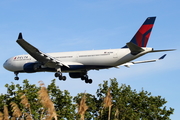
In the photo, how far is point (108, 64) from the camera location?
1833 inches

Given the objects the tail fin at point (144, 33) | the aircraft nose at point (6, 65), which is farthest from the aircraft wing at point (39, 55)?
the tail fin at point (144, 33)

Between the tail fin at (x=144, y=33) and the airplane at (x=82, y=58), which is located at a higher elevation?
the tail fin at (x=144, y=33)

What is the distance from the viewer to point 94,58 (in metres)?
47.0

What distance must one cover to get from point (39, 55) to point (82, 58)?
5255 millimetres

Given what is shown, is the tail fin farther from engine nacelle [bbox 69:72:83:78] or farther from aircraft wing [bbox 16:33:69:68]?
engine nacelle [bbox 69:72:83:78]

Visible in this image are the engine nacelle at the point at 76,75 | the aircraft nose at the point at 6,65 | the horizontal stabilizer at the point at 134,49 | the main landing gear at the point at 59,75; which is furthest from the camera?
the aircraft nose at the point at 6,65

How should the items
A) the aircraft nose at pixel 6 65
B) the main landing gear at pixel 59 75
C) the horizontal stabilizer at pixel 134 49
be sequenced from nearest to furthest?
the horizontal stabilizer at pixel 134 49
the main landing gear at pixel 59 75
the aircraft nose at pixel 6 65

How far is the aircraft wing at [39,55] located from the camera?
45.1 m

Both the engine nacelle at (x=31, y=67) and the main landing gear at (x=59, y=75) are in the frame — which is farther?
the engine nacelle at (x=31, y=67)

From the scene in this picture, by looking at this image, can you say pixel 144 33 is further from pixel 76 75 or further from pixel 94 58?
pixel 76 75

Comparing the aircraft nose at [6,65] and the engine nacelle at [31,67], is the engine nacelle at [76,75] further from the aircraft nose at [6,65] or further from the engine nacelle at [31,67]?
the aircraft nose at [6,65]

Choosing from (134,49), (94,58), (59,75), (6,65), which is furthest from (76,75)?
(134,49)

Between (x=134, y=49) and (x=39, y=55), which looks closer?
(x=134, y=49)

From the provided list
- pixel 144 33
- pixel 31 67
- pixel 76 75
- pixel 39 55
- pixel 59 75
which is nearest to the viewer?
pixel 39 55
